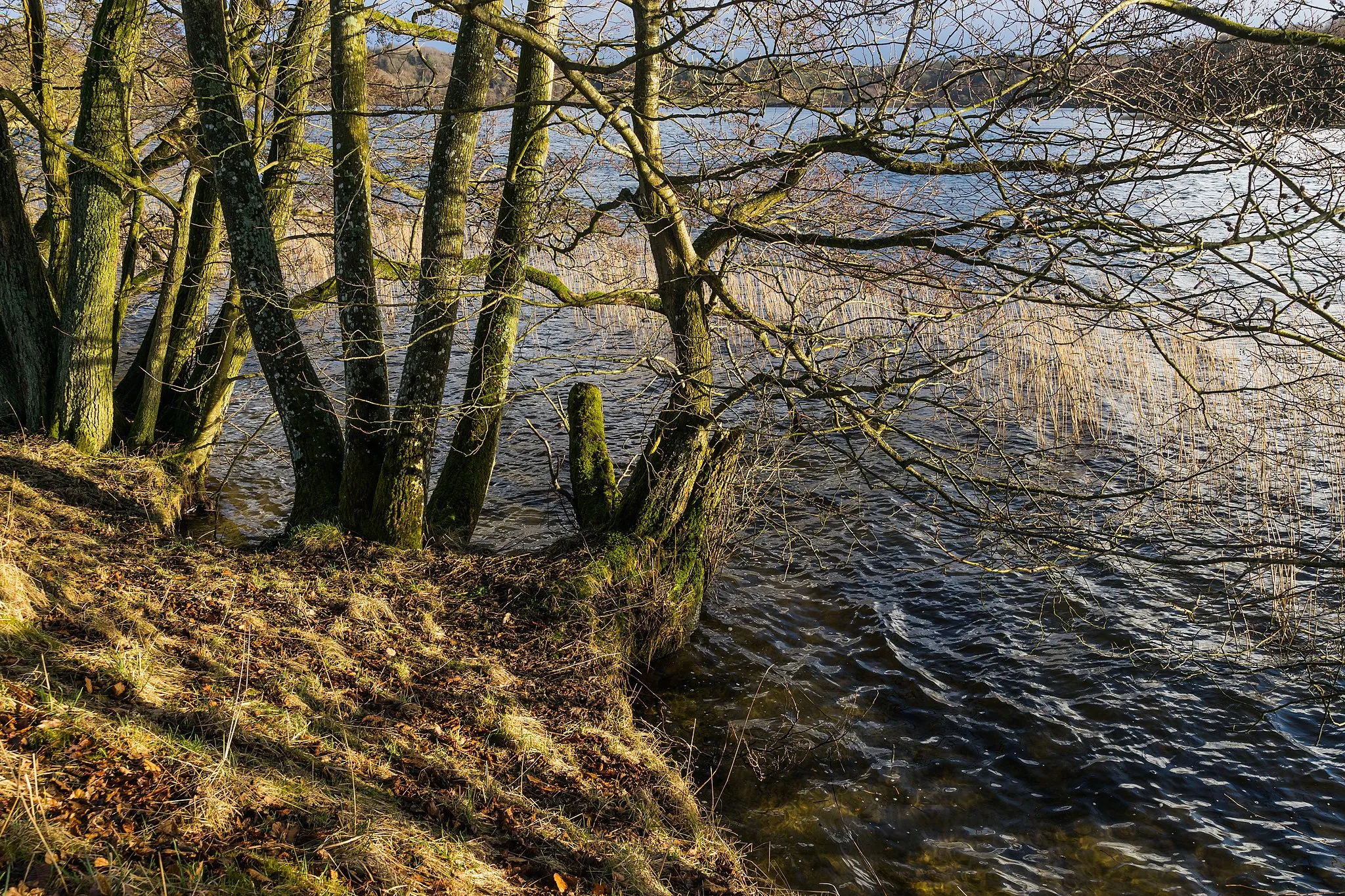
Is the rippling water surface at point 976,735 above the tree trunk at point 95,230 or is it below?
below

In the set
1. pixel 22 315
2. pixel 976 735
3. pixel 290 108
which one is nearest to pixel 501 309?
pixel 290 108

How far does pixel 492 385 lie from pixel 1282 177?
5035 mm

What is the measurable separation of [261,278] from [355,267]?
702mm

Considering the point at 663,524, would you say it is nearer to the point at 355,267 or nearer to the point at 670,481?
the point at 670,481

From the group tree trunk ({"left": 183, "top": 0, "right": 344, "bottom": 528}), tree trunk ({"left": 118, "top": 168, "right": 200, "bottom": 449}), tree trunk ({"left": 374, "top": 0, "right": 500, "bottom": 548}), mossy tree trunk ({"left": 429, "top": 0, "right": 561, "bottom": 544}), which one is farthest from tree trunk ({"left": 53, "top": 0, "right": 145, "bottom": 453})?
mossy tree trunk ({"left": 429, "top": 0, "right": 561, "bottom": 544})

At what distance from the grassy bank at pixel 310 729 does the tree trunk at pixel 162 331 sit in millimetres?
1776

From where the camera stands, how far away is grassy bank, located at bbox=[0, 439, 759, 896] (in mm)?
2982

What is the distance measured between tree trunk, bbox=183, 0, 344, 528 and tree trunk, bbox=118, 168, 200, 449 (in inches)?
83.3

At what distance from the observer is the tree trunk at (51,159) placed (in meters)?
7.39

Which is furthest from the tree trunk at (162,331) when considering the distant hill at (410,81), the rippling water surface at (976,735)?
the distant hill at (410,81)

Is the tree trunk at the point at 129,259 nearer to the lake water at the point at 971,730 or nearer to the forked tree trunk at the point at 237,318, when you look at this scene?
the forked tree trunk at the point at 237,318

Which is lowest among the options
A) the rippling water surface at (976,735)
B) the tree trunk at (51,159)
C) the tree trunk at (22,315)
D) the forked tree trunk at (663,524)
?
the rippling water surface at (976,735)

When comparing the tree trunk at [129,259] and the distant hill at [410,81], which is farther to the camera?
the tree trunk at [129,259]

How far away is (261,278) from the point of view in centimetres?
627
